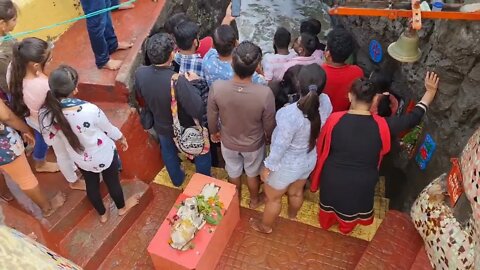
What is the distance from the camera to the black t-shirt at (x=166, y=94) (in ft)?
13.1

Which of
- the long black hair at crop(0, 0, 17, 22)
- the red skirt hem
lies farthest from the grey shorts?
the long black hair at crop(0, 0, 17, 22)

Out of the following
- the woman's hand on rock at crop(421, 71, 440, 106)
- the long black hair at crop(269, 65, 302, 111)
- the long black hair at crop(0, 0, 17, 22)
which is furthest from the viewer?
the long black hair at crop(269, 65, 302, 111)

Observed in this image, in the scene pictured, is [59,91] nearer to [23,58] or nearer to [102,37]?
[23,58]

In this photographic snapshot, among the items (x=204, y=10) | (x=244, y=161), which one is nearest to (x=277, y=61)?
(x=244, y=161)

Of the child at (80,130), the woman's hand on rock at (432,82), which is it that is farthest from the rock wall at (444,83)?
the child at (80,130)

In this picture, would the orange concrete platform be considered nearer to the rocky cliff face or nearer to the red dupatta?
the red dupatta

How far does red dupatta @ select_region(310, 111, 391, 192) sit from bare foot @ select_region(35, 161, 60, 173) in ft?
8.57

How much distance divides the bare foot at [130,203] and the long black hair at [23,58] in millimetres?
1451

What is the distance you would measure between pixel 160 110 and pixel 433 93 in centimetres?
247

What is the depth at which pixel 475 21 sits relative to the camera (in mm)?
3373

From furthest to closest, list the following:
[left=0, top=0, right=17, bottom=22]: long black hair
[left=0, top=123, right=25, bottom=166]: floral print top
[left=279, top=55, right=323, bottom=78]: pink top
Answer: [left=279, top=55, right=323, bottom=78]: pink top → [left=0, top=0, right=17, bottom=22]: long black hair → [left=0, top=123, right=25, bottom=166]: floral print top

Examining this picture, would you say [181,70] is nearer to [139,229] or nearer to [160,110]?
[160,110]

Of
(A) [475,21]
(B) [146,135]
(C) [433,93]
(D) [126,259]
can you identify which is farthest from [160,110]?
(A) [475,21]

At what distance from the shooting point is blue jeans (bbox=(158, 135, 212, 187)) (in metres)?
4.67
